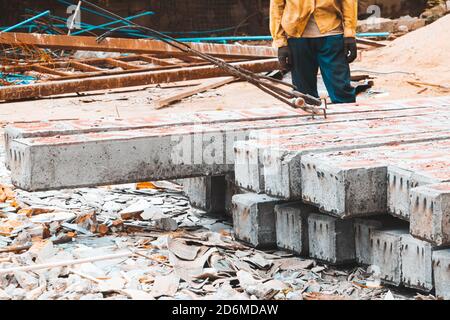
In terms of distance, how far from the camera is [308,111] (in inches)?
234

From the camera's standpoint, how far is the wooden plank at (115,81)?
11.2 meters

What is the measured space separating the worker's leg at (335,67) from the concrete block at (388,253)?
2.93m

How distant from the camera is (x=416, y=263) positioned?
4340 millimetres

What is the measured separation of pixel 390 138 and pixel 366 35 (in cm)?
1112

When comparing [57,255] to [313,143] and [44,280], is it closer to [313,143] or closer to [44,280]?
[44,280]

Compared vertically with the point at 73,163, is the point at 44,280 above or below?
below

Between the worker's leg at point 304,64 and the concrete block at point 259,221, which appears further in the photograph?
the worker's leg at point 304,64

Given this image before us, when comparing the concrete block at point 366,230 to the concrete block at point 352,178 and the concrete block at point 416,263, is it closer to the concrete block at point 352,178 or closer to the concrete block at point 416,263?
the concrete block at point 352,178

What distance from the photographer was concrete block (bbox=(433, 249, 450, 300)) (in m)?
4.12

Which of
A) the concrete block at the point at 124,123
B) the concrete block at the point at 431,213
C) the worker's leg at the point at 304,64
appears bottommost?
the concrete block at the point at 431,213

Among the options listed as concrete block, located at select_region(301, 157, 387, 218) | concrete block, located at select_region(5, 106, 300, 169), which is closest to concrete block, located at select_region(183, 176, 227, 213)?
concrete block, located at select_region(5, 106, 300, 169)

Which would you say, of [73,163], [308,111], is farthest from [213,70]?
[73,163]

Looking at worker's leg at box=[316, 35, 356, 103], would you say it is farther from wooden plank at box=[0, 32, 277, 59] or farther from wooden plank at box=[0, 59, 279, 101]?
wooden plank at box=[0, 32, 277, 59]

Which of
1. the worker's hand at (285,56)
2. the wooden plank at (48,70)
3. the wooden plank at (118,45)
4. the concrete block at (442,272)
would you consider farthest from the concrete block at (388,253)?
the wooden plank at (48,70)
